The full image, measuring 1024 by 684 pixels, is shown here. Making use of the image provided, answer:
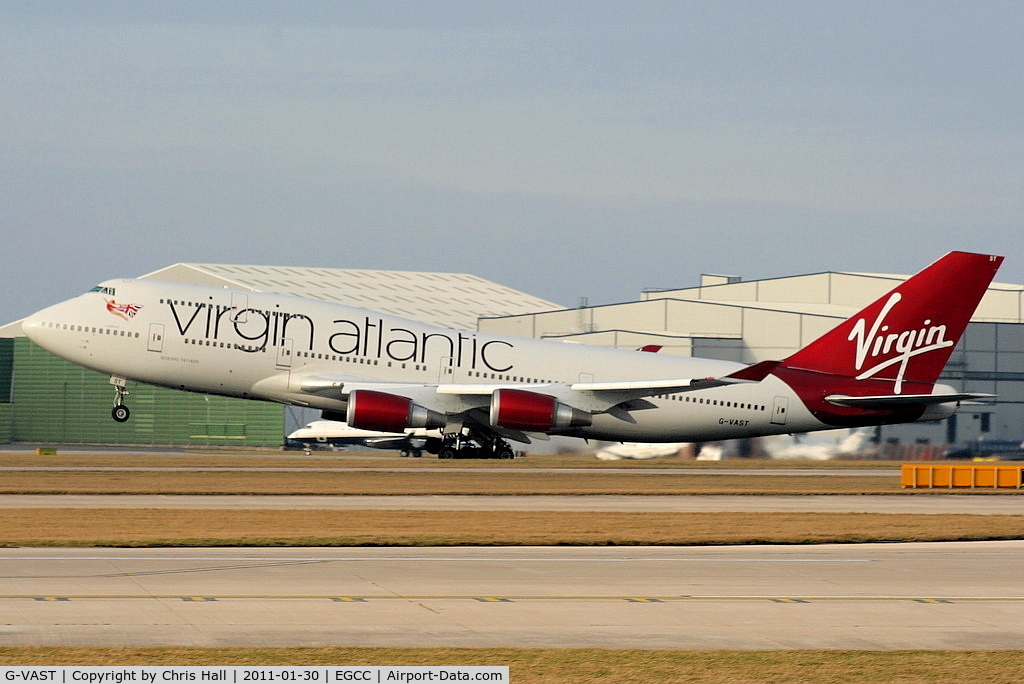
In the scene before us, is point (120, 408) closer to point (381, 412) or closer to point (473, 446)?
point (381, 412)

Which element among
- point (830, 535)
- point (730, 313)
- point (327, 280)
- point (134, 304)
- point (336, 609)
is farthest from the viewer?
point (327, 280)

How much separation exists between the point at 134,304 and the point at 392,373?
912 cm

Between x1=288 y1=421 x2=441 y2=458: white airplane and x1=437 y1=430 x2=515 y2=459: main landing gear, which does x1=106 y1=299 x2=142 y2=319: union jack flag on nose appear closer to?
x1=437 y1=430 x2=515 y2=459: main landing gear

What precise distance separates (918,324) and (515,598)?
3329 centimetres

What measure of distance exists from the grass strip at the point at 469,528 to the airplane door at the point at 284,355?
53.1ft

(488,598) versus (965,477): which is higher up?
(965,477)

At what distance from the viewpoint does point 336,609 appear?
15.4m

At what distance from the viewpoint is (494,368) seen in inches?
1884

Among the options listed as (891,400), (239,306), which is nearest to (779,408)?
(891,400)

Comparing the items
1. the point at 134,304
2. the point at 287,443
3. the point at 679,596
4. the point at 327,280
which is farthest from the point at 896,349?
the point at 327,280

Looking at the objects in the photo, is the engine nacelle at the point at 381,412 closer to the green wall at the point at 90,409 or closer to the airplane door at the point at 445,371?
the airplane door at the point at 445,371

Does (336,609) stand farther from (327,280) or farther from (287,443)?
(327,280)

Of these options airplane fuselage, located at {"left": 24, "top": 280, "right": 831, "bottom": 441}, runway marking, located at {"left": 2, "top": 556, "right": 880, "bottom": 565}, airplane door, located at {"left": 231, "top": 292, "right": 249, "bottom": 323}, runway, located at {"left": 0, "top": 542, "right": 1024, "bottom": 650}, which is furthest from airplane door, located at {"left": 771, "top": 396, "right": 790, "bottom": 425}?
runway marking, located at {"left": 2, "top": 556, "right": 880, "bottom": 565}

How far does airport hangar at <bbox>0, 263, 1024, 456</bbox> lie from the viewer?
75.6 m
